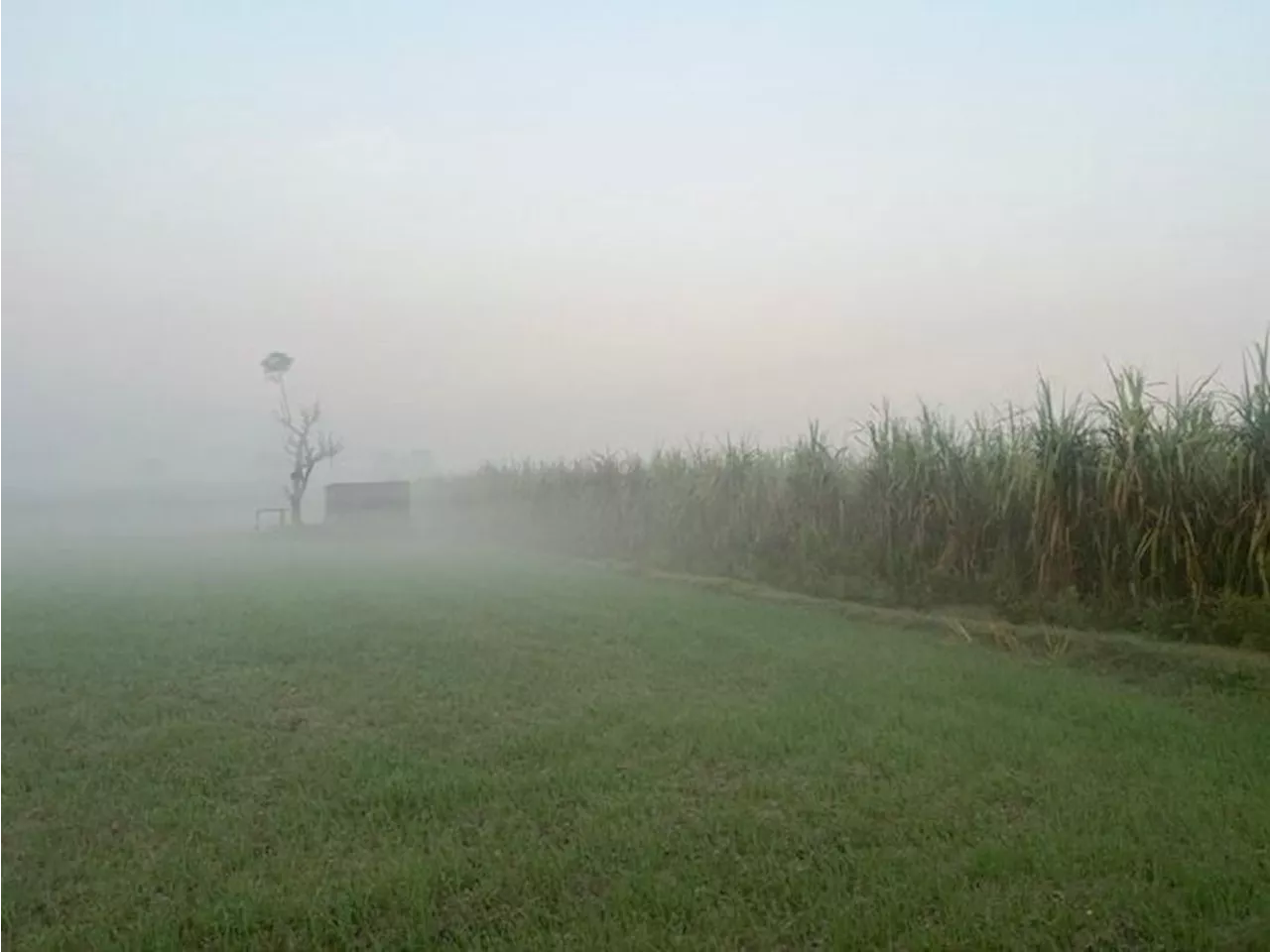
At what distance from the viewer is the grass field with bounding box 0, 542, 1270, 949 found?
2.59 metres

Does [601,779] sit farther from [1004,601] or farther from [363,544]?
[363,544]

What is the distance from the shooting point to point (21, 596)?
10539 millimetres

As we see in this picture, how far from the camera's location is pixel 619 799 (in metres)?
3.51

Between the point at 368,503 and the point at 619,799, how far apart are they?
25063mm

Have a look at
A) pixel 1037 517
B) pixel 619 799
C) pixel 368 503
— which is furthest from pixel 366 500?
pixel 619 799

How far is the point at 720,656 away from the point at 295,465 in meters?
27.4

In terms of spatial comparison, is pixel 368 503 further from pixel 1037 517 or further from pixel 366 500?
pixel 1037 517

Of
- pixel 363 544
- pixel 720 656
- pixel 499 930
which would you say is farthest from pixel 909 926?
pixel 363 544

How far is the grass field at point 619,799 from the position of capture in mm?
2594

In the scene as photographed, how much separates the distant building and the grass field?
20.3 m

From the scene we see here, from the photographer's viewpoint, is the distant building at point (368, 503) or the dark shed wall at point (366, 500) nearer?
the distant building at point (368, 503)

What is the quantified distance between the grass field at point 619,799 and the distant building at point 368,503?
20.3 metres

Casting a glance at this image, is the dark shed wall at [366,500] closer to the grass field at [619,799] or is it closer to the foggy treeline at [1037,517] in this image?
the foggy treeline at [1037,517]

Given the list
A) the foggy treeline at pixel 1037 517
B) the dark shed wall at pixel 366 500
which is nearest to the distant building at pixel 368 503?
the dark shed wall at pixel 366 500
